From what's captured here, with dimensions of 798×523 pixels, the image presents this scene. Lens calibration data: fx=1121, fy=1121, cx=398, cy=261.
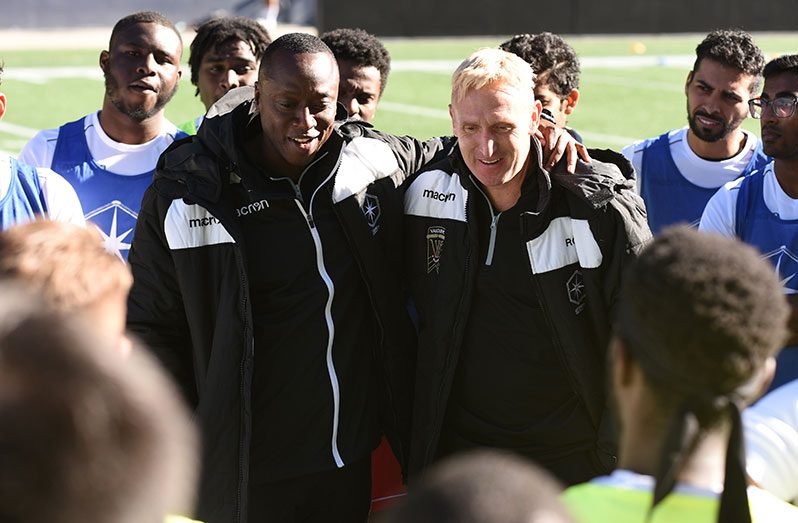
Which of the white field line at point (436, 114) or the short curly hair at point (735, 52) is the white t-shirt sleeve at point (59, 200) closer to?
the short curly hair at point (735, 52)

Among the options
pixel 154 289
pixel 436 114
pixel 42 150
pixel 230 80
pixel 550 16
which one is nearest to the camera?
pixel 154 289

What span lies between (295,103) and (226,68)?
102 inches

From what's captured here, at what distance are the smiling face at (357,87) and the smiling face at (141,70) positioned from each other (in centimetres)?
88

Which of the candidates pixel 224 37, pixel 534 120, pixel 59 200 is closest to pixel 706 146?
pixel 534 120

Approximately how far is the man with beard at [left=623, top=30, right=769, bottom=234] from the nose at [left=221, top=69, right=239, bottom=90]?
2.25 m

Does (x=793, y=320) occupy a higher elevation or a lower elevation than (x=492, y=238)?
lower

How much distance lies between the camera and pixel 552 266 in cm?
392

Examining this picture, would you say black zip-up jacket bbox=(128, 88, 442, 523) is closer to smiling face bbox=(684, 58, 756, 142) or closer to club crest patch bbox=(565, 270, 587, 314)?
club crest patch bbox=(565, 270, 587, 314)

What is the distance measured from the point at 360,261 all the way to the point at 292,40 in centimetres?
85

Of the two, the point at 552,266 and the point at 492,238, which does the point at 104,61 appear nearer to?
the point at 492,238

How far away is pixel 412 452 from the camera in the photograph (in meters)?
4.14

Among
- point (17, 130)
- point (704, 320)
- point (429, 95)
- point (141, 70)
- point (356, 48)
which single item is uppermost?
point (356, 48)

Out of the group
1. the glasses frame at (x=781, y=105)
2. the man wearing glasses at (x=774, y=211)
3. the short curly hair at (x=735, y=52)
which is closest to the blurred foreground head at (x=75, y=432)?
the man wearing glasses at (x=774, y=211)

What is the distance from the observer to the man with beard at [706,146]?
564 centimetres
